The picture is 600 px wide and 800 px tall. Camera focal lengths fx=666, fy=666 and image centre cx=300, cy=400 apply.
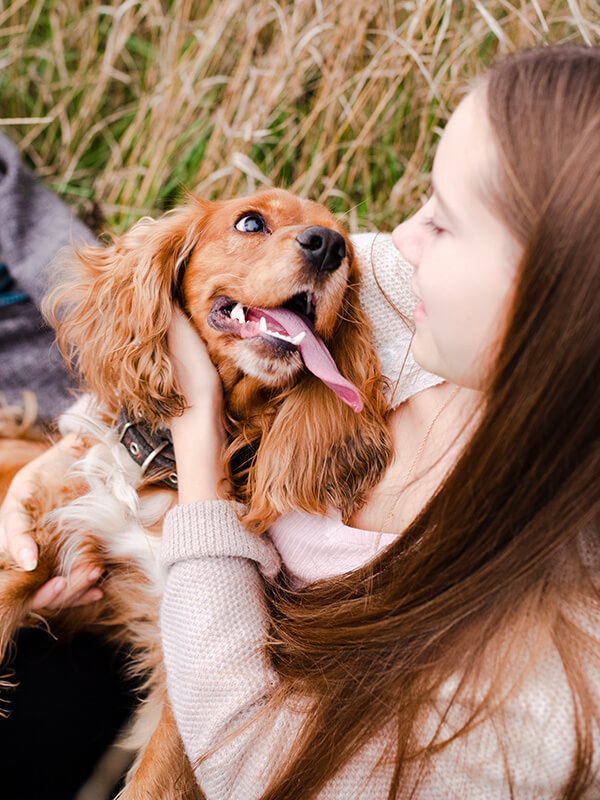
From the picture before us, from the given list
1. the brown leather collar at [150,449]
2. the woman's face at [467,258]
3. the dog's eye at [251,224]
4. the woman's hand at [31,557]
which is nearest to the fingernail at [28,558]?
the woman's hand at [31,557]

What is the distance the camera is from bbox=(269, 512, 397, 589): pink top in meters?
1.39

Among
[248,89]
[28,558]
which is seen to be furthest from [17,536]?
[248,89]

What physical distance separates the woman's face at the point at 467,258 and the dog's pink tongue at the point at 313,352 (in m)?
0.28

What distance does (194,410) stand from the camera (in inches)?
59.7

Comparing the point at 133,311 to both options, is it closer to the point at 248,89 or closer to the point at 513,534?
the point at 513,534

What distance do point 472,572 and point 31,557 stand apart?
108 centimetres

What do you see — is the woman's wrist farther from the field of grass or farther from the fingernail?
the field of grass

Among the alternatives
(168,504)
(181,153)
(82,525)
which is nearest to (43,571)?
(82,525)

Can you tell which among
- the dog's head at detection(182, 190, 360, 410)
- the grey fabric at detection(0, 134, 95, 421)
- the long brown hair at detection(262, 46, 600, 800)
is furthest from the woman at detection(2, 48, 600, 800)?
the grey fabric at detection(0, 134, 95, 421)

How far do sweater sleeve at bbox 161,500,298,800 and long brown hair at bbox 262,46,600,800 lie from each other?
2.7 inches

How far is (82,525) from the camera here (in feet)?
5.49

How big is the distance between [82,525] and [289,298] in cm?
79

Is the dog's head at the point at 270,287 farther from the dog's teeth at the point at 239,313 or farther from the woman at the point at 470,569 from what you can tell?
the woman at the point at 470,569

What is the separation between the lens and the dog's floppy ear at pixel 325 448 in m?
1.45
